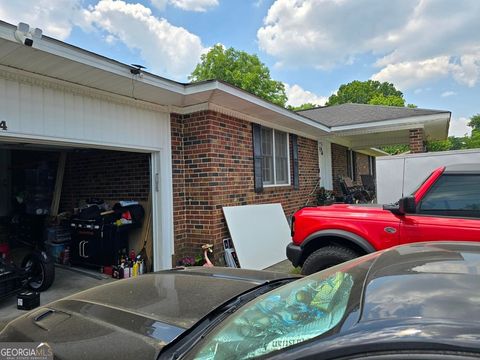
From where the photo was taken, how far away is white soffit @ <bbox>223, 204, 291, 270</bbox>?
6.68 m

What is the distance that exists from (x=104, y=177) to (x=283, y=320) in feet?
24.0

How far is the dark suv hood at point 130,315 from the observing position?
152 cm

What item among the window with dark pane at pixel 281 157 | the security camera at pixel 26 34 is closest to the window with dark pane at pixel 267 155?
the window with dark pane at pixel 281 157

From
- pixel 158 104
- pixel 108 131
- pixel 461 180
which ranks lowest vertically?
pixel 461 180

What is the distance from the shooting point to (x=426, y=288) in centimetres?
112

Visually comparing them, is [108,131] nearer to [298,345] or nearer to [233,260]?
[233,260]

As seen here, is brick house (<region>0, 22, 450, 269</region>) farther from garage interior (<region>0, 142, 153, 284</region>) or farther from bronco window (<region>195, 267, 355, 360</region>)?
bronco window (<region>195, 267, 355, 360</region>)

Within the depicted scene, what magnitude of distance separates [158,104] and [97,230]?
2.51 meters

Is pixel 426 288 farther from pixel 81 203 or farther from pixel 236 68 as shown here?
pixel 236 68

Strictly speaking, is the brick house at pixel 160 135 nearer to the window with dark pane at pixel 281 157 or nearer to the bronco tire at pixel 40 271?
the window with dark pane at pixel 281 157

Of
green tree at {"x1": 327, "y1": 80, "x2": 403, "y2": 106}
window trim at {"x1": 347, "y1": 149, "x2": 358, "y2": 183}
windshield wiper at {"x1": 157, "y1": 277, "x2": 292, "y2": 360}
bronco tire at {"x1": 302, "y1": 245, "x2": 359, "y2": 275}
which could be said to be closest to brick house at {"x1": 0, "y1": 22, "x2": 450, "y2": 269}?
bronco tire at {"x1": 302, "y1": 245, "x2": 359, "y2": 275}

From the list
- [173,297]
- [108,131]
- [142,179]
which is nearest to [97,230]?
[142,179]

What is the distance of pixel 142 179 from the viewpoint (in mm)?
7328

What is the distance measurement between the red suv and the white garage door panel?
2.97 meters
